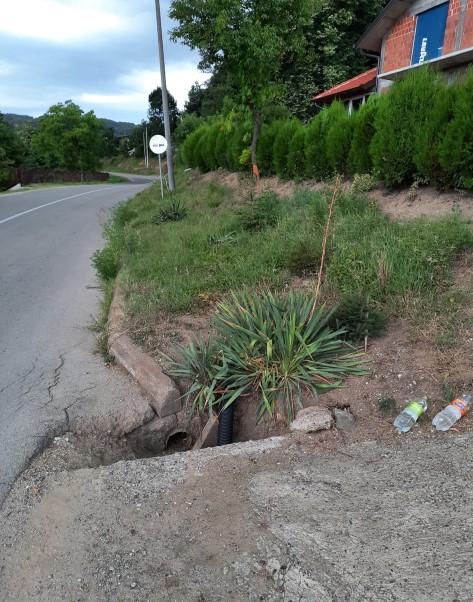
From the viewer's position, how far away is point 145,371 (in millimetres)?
3994

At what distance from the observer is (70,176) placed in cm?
4975

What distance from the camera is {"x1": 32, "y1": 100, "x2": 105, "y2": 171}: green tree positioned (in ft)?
169

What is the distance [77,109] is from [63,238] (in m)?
48.3

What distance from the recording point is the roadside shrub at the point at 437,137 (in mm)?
6359

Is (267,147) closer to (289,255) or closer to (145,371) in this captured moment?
(289,255)

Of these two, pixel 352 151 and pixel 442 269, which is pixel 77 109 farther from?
pixel 442 269

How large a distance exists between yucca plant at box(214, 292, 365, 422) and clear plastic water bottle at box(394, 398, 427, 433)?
0.52 m

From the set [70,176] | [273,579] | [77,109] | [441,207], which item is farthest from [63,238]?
[77,109]

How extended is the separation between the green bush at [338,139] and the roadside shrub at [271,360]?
556 centimetres

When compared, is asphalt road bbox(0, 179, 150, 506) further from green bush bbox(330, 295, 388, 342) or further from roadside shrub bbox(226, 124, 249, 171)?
roadside shrub bbox(226, 124, 249, 171)

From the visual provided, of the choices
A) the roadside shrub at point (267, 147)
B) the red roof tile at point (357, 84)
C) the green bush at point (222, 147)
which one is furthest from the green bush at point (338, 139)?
the red roof tile at point (357, 84)

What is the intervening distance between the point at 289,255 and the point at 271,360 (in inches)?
89.7

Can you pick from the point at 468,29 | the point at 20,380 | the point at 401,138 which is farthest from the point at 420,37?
the point at 20,380

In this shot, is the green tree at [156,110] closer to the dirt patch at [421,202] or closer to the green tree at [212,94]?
the green tree at [212,94]
